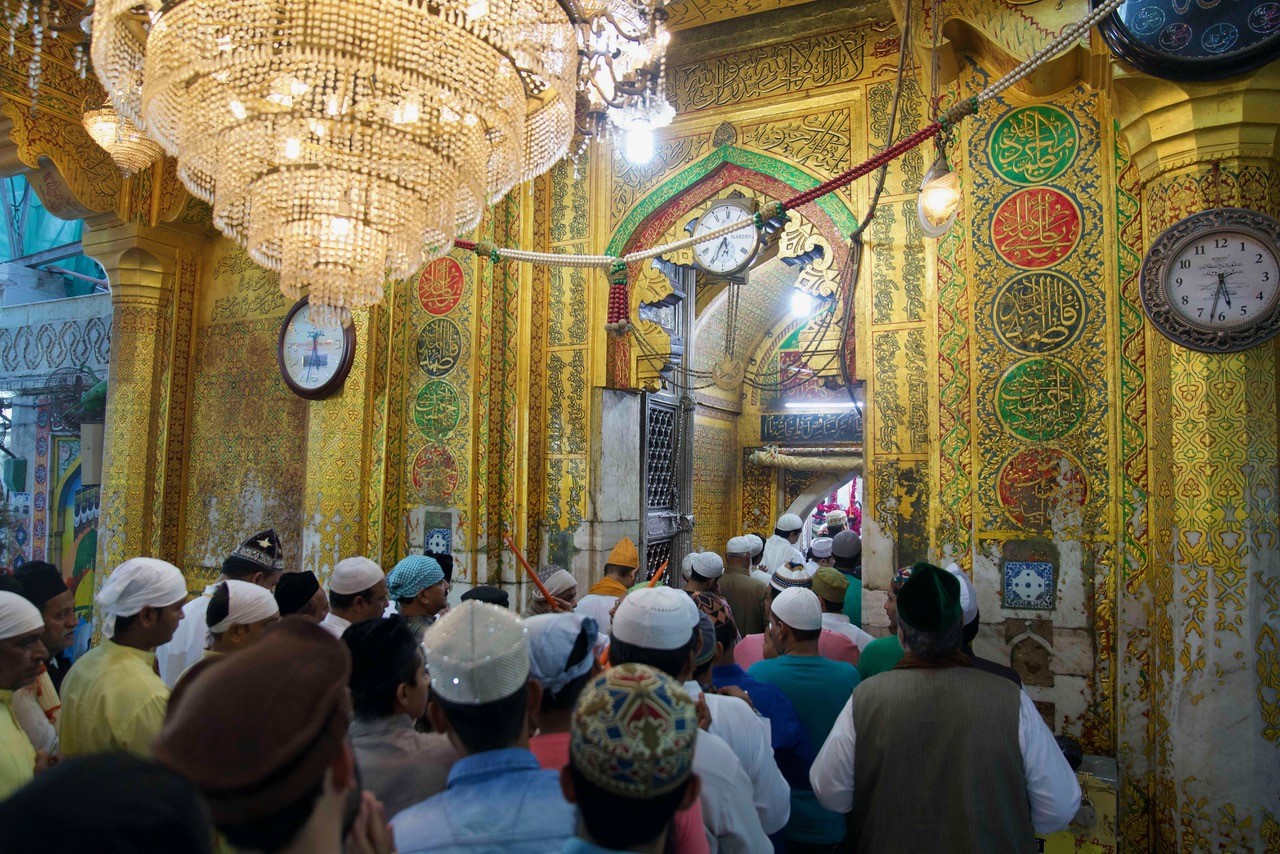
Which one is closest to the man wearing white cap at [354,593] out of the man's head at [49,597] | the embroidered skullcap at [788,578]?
the man's head at [49,597]

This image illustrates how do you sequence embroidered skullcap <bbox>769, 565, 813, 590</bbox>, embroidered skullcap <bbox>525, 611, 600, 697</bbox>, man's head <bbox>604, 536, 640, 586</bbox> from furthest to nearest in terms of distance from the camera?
embroidered skullcap <bbox>769, 565, 813, 590</bbox> < man's head <bbox>604, 536, 640, 586</bbox> < embroidered skullcap <bbox>525, 611, 600, 697</bbox>

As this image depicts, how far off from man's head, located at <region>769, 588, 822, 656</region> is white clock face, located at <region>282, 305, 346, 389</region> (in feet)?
13.0

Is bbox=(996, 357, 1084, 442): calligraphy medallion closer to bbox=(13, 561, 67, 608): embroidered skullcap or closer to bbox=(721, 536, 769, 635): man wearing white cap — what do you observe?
bbox=(721, 536, 769, 635): man wearing white cap

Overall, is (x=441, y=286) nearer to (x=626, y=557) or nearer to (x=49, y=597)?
(x=626, y=557)

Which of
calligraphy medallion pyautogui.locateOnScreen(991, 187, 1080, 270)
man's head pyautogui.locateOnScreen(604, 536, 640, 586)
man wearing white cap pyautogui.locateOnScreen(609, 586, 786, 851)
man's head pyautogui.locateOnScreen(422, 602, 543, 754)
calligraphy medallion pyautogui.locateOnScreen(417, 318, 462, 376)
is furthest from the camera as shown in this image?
calligraphy medallion pyautogui.locateOnScreen(417, 318, 462, 376)

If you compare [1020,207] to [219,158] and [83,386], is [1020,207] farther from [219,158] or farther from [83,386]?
[83,386]

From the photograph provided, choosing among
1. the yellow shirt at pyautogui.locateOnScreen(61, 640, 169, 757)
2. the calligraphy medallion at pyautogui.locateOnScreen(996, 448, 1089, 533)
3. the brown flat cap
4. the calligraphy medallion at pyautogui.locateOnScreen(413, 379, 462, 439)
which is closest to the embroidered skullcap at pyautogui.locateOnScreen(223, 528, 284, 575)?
the yellow shirt at pyautogui.locateOnScreen(61, 640, 169, 757)

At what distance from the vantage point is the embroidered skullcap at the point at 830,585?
11.6 ft

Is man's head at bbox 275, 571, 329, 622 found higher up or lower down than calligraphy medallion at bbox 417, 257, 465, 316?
lower down

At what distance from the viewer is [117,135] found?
184 inches

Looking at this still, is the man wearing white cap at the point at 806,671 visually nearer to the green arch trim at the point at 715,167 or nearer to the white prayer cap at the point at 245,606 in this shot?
the white prayer cap at the point at 245,606

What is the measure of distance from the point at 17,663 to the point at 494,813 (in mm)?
1389

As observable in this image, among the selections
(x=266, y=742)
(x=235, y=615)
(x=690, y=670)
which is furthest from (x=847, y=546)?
(x=266, y=742)

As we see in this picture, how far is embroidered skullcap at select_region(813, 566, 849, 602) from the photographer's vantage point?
353cm
